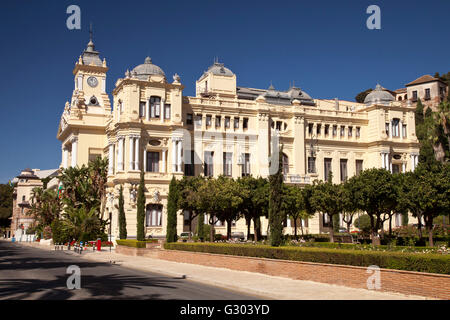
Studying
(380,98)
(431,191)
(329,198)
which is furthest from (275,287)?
(380,98)

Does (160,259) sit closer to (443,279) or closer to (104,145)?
(443,279)

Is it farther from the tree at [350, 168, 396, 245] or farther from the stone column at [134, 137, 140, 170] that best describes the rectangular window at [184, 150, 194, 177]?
the tree at [350, 168, 396, 245]

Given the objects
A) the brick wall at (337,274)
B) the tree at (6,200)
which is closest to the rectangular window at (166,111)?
the brick wall at (337,274)

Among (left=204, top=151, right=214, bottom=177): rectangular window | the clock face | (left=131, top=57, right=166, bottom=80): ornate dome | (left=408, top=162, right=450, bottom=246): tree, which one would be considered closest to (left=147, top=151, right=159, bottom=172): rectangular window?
(left=204, top=151, right=214, bottom=177): rectangular window

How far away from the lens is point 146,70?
63.4m

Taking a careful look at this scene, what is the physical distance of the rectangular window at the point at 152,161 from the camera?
59656 mm

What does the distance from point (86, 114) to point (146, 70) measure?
43.6 ft

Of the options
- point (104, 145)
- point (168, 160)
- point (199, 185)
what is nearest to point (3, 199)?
point (104, 145)

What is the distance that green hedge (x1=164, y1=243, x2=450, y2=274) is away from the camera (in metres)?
16.9

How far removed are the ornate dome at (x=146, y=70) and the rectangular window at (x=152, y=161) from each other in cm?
944

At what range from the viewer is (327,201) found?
43281 mm

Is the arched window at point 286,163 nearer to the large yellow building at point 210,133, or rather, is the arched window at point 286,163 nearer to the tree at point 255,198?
the large yellow building at point 210,133

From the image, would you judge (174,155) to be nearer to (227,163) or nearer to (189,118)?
(189,118)
